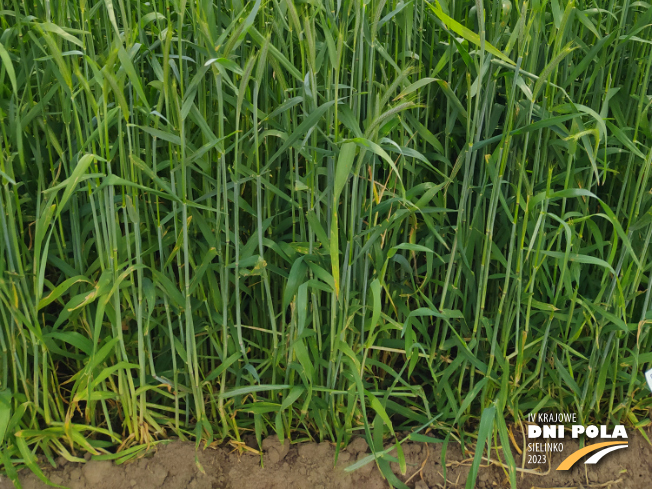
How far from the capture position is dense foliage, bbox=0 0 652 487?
0.93 metres

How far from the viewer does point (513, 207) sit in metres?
1.12

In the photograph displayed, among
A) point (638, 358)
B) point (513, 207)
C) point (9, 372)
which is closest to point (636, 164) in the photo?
point (513, 207)

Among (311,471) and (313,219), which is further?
(311,471)

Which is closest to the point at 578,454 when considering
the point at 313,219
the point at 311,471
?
the point at 311,471

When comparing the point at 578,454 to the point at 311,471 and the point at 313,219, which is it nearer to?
the point at 311,471

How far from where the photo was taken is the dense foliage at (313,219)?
3.04 feet

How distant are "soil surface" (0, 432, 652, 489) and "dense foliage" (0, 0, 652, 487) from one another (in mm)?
42

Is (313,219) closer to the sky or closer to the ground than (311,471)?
closer to the sky

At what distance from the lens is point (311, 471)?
111 centimetres

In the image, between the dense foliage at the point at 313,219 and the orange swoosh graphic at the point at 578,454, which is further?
the orange swoosh graphic at the point at 578,454

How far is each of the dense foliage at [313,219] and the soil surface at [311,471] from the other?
0.14ft

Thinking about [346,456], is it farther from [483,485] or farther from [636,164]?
[636,164]

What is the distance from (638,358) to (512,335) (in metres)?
0.28

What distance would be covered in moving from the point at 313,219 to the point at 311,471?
54 centimetres
